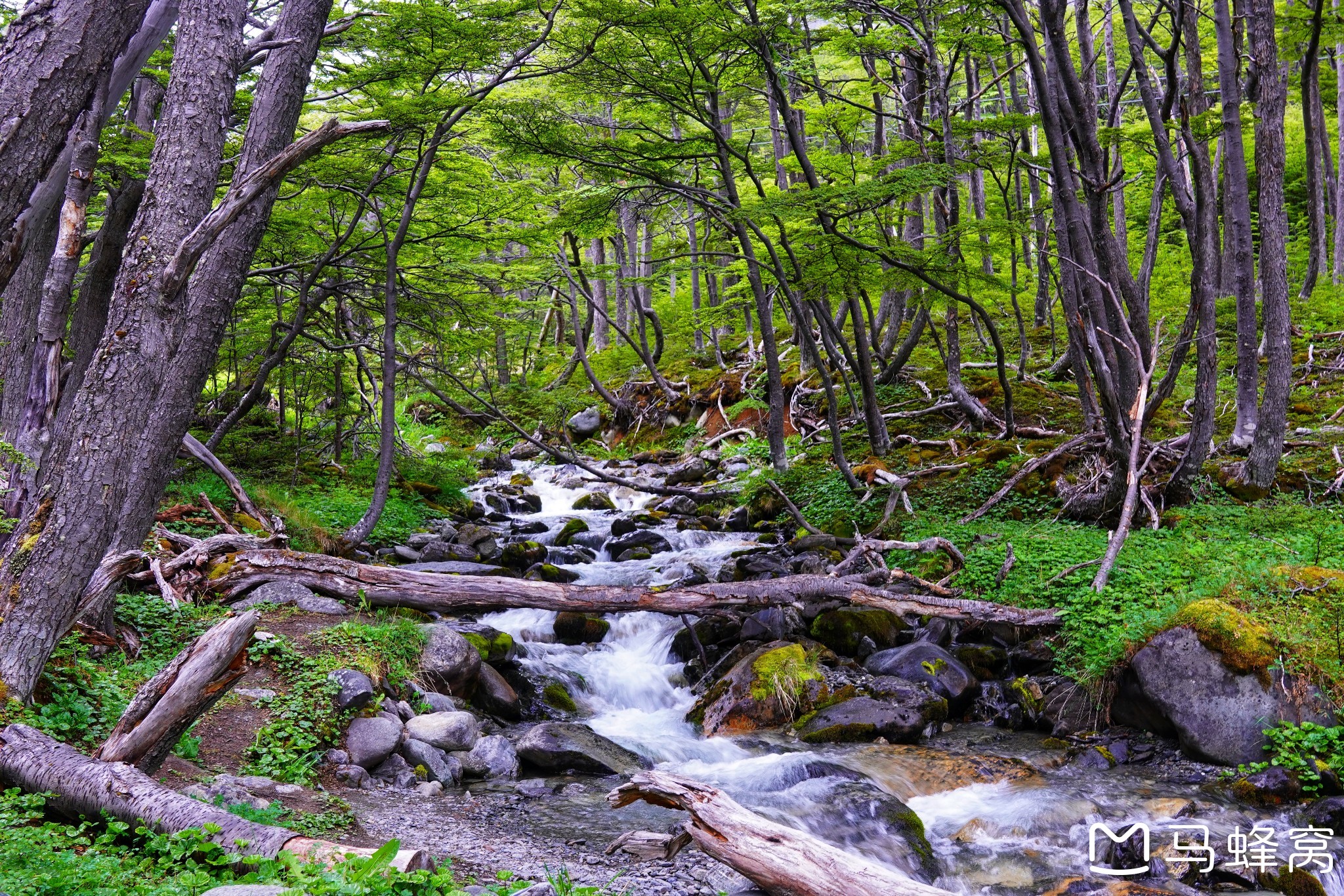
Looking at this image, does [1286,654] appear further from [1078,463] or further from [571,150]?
[571,150]

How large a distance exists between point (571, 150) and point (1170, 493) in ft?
28.2

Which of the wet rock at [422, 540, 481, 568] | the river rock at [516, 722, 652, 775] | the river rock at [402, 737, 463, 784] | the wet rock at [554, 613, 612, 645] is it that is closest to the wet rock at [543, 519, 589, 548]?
the wet rock at [422, 540, 481, 568]

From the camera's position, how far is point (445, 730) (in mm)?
6172

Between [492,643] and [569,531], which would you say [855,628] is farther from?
[569,531]

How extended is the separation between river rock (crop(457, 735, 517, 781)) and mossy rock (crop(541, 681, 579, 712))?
57.4 inches

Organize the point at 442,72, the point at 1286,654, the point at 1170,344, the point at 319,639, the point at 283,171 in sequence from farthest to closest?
1. the point at 1170,344
2. the point at 442,72
3. the point at 319,639
4. the point at 1286,654
5. the point at 283,171

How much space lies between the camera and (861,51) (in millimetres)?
12242

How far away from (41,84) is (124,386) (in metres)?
1.66

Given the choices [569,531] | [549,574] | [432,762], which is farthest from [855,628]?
[569,531]

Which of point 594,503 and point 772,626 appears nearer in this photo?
point 772,626

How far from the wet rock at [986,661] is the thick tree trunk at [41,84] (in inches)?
300

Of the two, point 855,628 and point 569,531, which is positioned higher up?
point 569,531

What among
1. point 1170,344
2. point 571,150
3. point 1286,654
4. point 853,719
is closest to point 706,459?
point 571,150

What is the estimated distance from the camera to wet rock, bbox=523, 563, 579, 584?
1027cm
